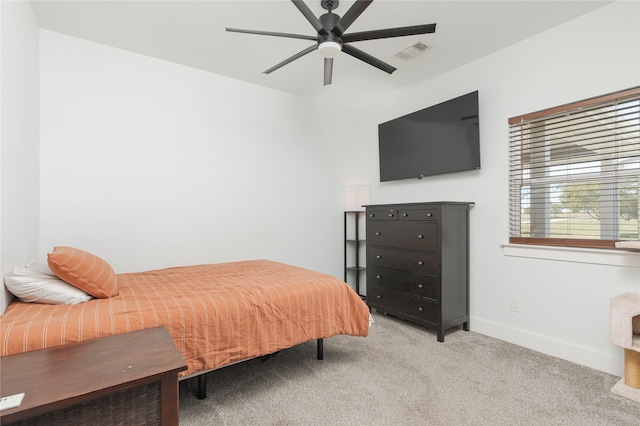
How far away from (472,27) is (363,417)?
286 cm

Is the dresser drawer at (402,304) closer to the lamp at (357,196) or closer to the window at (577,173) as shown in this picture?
the window at (577,173)

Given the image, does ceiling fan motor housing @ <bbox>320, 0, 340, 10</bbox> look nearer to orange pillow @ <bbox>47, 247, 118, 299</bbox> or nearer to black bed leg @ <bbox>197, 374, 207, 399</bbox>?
orange pillow @ <bbox>47, 247, 118, 299</bbox>

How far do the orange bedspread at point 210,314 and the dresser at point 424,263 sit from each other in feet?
2.95

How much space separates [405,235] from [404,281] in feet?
1.50

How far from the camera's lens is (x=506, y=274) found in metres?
2.86

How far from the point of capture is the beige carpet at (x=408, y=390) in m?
1.72

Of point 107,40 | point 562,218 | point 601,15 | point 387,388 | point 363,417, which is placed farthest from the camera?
point 107,40

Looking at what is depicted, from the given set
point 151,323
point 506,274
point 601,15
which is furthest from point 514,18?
point 151,323

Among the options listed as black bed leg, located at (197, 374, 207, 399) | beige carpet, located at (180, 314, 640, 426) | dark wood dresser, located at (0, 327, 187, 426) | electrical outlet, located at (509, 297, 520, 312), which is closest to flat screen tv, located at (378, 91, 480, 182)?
electrical outlet, located at (509, 297, 520, 312)

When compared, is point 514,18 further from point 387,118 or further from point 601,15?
point 387,118

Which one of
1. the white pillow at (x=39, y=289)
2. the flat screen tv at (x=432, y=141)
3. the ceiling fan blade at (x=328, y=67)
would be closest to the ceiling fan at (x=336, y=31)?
the ceiling fan blade at (x=328, y=67)

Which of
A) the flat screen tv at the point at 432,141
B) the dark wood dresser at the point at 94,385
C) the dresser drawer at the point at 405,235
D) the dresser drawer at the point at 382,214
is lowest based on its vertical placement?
the dark wood dresser at the point at 94,385

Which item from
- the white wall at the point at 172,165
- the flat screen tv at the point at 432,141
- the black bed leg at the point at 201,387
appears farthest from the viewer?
the flat screen tv at the point at 432,141

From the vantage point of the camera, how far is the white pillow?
1.65m
